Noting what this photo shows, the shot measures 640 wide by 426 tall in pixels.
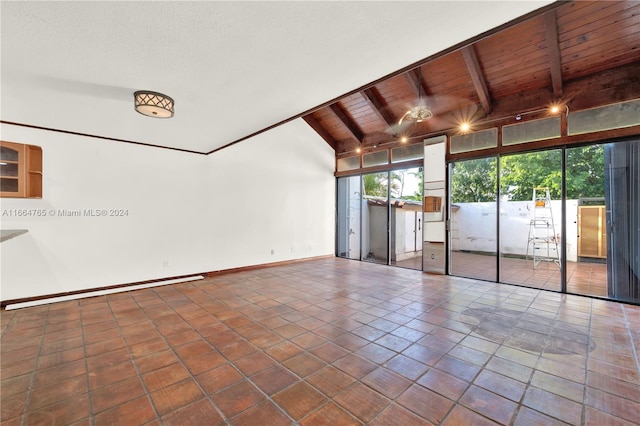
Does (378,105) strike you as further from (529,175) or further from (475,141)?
(529,175)

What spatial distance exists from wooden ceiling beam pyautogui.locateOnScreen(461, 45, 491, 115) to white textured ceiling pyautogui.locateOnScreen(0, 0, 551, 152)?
9.75 feet

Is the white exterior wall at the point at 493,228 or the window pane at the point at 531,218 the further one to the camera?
the white exterior wall at the point at 493,228

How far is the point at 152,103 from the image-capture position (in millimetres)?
2564

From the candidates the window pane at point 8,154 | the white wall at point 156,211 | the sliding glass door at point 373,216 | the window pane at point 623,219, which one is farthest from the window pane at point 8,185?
the window pane at point 623,219

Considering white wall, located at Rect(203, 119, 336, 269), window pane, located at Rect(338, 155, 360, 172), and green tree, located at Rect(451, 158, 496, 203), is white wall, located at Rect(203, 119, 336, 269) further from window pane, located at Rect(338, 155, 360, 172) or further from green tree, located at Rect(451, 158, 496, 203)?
green tree, located at Rect(451, 158, 496, 203)

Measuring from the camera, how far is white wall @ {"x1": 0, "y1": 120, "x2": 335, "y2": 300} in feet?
12.8

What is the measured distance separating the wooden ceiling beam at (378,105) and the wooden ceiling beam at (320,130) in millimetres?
1747

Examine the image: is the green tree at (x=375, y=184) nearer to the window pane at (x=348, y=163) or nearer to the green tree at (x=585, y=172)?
the window pane at (x=348, y=163)

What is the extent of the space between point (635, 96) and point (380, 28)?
15.4ft

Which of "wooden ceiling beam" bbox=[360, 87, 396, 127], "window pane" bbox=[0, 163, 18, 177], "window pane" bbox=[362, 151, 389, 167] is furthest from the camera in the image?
"window pane" bbox=[362, 151, 389, 167]

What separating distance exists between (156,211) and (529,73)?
22.5 feet

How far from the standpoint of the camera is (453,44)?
1847 mm

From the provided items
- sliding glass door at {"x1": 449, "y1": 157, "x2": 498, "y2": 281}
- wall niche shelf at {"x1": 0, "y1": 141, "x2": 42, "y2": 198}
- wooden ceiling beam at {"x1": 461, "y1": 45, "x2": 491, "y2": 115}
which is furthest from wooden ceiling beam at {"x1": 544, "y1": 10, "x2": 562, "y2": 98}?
wall niche shelf at {"x1": 0, "y1": 141, "x2": 42, "y2": 198}

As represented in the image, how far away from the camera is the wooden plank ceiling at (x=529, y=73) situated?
3.52 meters
